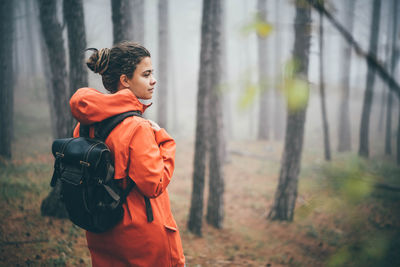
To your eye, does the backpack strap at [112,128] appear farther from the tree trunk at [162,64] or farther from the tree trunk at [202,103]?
the tree trunk at [162,64]

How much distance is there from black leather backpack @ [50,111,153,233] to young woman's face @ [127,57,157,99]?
549 mm

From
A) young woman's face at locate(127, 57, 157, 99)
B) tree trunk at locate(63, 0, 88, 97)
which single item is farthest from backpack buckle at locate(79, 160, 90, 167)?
tree trunk at locate(63, 0, 88, 97)

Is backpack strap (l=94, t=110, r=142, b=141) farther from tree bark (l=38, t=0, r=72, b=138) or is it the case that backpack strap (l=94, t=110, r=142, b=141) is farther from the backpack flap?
tree bark (l=38, t=0, r=72, b=138)

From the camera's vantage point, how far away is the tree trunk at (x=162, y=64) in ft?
42.8

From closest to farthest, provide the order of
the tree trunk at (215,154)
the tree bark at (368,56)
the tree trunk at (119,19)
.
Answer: the tree bark at (368,56) < the tree trunk at (119,19) < the tree trunk at (215,154)

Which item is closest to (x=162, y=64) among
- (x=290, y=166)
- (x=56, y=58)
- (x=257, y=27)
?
(x=56, y=58)

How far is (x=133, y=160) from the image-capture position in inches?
73.8

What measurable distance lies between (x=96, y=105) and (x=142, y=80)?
46 cm

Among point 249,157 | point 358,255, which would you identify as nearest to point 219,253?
point 358,255

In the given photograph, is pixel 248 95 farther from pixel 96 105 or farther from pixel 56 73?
pixel 56 73

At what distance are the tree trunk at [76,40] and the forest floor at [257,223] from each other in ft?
9.60

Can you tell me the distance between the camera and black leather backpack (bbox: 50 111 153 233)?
178cm

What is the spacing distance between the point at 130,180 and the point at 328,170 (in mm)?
1473

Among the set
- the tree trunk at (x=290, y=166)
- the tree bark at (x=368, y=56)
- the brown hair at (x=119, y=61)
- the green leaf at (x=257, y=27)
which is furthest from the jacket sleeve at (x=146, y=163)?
the tree trunk at (x=290, y=166)
